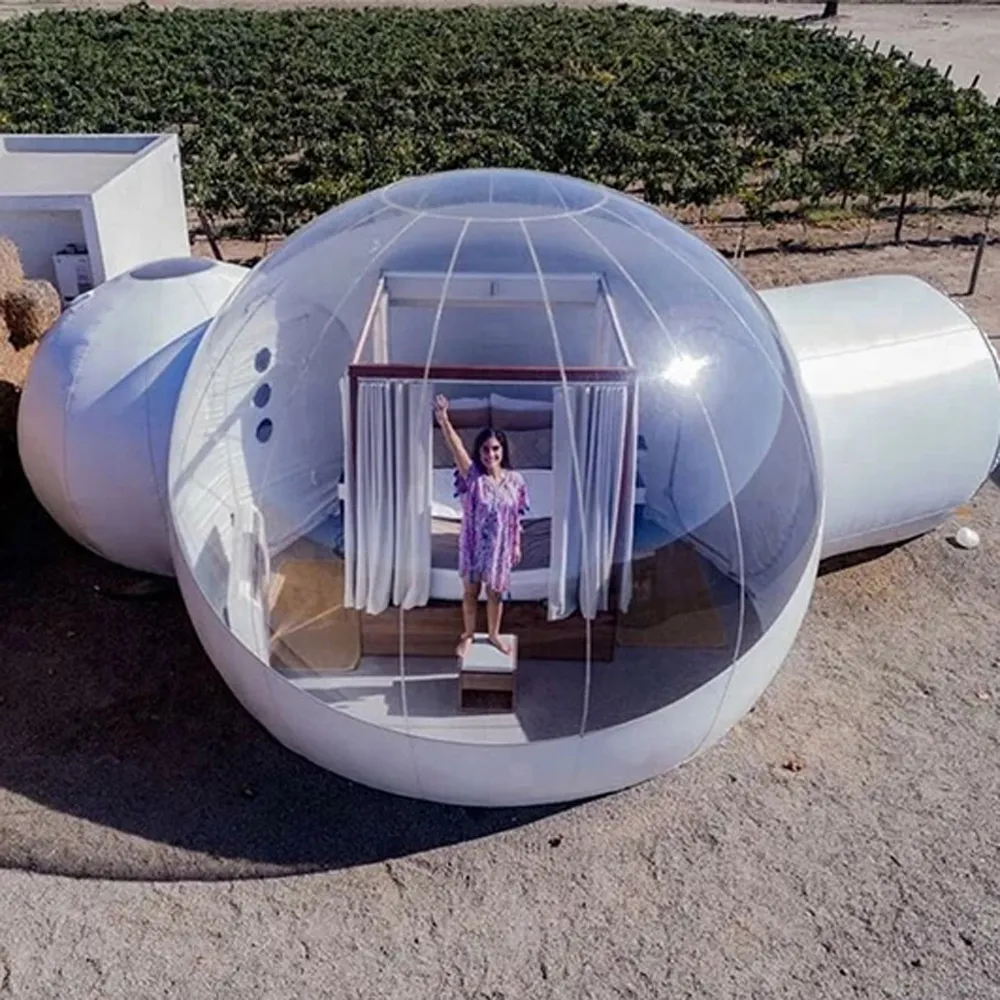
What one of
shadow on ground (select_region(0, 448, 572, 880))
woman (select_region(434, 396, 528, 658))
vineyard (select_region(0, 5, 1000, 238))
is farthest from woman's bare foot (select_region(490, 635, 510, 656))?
vineyard (select_region(0, 5, 1000, 238))

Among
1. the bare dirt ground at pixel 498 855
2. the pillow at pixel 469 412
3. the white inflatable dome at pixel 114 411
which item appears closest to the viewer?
the bare dirt ground at pixel 498 855

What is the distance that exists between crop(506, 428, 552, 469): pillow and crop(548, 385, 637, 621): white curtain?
2.61ft

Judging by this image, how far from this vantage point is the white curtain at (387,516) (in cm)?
734

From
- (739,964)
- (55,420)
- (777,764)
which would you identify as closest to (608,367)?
(777,764)

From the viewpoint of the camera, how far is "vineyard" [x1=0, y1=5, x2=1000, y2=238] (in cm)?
2048

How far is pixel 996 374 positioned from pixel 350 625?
6000 millimetres

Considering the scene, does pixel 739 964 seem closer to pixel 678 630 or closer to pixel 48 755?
pixel 678 630

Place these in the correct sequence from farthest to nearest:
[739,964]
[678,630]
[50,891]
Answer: [678,630]
[50,891]
[739,964]

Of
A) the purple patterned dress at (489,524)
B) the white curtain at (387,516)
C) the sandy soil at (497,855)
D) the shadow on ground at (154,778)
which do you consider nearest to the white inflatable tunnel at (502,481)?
the white curtain at (387,516)

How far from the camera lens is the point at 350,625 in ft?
24.9

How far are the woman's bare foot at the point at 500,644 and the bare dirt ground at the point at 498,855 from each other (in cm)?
111

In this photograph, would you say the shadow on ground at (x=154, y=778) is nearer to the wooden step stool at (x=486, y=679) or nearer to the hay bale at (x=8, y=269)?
the wooden step stool at (x=486, y=679)

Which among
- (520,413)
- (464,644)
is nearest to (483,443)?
(520,413)

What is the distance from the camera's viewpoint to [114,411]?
8922 mm
